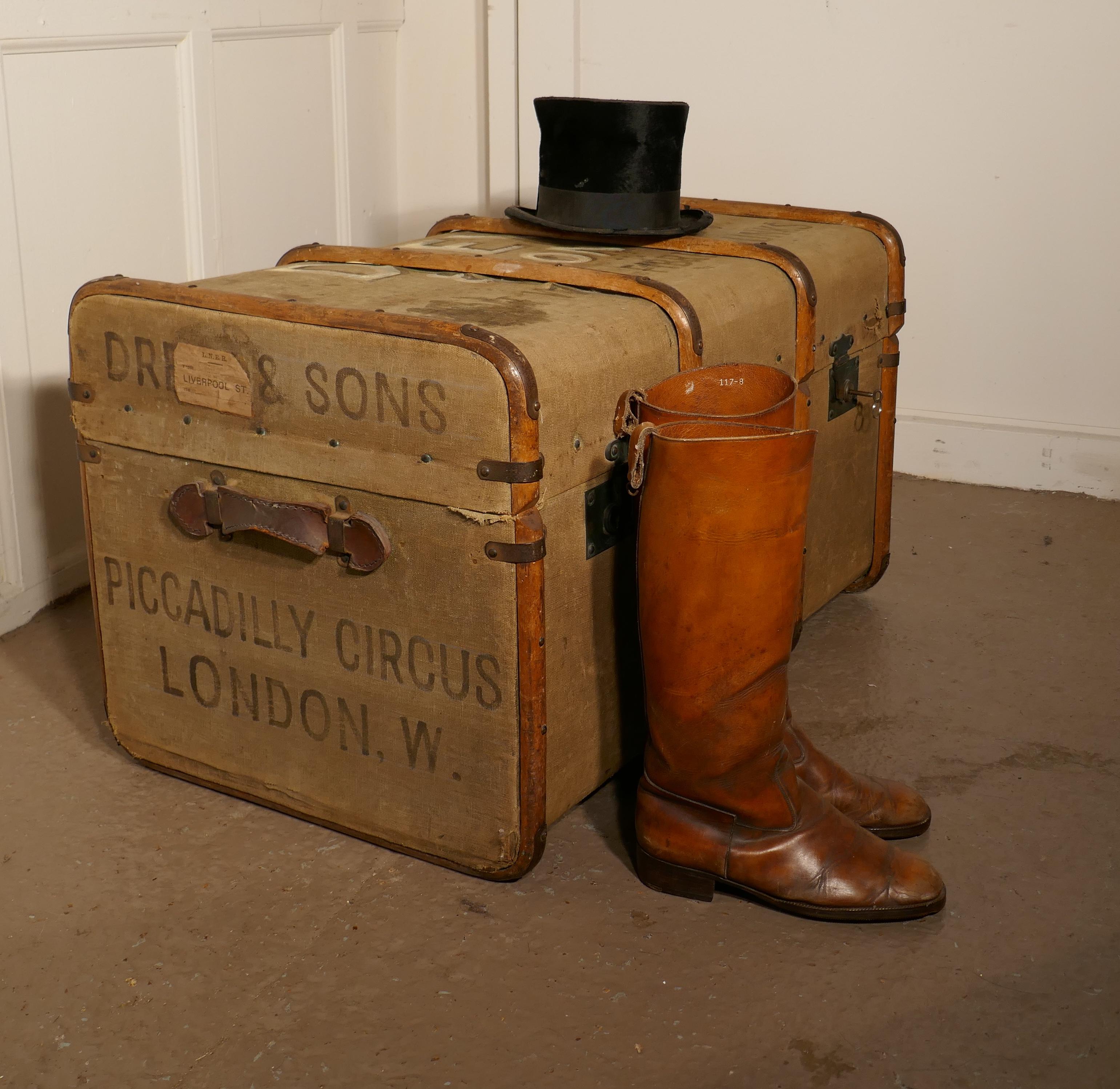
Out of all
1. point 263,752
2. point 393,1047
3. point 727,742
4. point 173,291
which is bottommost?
point 393,1047

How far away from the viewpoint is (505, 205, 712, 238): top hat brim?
217 centimetres

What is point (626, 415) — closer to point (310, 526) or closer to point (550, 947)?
point (310, 526)

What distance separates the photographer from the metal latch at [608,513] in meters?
1.66

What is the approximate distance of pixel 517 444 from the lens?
147 cm

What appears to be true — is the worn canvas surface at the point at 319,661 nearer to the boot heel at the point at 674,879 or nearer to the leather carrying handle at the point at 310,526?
the leather carrying handle at the point at 310,526

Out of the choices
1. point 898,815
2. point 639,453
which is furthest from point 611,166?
point 898,815

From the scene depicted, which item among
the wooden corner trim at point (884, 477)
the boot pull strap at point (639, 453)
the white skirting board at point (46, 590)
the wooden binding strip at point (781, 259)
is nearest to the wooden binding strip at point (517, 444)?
the boot pull strap at point (639, 453)

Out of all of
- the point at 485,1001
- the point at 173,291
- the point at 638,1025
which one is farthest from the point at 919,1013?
the point at 173,291

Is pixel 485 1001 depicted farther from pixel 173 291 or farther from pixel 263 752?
pixel 173 291

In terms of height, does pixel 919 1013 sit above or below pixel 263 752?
below

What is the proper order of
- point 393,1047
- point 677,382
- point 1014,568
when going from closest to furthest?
point 393,1047 < point 677,382 < point 1014,568

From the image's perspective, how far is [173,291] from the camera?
169 centimetres

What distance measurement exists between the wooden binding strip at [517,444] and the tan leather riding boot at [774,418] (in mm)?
188

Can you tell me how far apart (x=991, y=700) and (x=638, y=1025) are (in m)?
1.01
